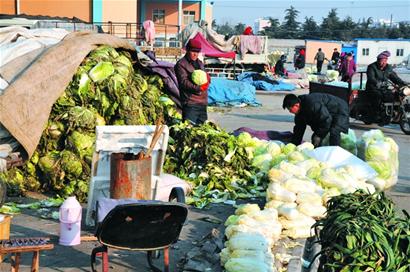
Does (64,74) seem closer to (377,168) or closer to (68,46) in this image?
(68,46)

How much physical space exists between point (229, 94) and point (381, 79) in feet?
20.7

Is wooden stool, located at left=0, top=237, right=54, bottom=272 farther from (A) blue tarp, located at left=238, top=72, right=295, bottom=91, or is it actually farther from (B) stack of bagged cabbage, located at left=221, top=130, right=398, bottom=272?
(A) blue tarp, located at left=238, top=72, right=295, bottom=91

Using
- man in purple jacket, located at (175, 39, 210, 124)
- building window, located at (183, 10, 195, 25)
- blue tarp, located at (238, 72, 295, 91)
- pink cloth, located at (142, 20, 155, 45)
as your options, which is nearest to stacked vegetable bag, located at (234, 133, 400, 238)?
man in purple jacket, located at (175, 39, 210, 124)

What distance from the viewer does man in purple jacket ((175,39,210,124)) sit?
9930mm

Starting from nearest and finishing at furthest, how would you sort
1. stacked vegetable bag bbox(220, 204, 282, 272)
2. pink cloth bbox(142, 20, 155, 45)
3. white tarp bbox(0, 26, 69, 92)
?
1. stacked vegetable bag bbox(220, 204, 282, 272)
2. white tarp bbox(0, 26, 69, 92)
3. pink cloth bbox(142, 20, 155, 45)

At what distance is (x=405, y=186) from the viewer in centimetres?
970

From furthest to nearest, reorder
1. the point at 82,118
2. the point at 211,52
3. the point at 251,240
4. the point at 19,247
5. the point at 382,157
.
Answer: the point at 211,52 → the point at 382,157 → the point at 82,118 → the point at 251,240 → the point at 19,247

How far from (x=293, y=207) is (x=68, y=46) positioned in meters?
4.23

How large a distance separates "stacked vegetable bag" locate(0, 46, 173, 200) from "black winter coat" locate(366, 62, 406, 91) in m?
6.91

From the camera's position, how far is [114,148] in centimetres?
648

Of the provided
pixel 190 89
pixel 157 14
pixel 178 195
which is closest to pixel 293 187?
pixel 178 195

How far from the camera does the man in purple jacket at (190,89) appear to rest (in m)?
9.93

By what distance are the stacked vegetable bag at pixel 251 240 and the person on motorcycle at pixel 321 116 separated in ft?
9.81

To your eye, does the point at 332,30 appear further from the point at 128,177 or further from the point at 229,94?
the point at 128,177
